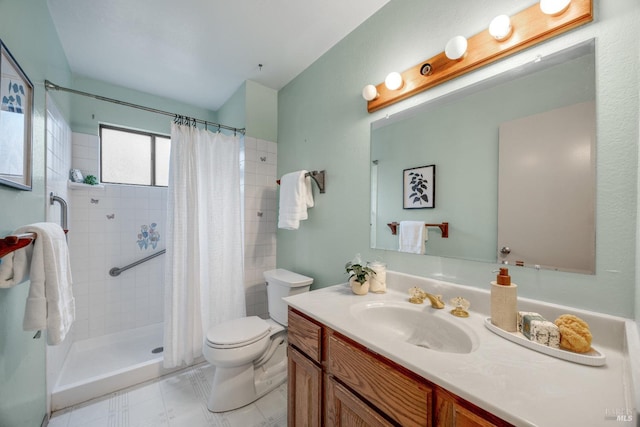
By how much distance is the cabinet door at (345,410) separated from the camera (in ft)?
2.49

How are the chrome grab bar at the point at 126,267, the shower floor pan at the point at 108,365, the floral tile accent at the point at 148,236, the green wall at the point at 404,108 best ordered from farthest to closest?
the floral tile accent at the point at 148,236 < the chrome grab bar at the point at 126,267 < the shower floor pan at the point at 108,365 < the green wall at the point at 404,108

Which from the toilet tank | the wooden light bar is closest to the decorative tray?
the wooden light bar

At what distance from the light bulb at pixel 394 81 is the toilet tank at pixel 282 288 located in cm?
132

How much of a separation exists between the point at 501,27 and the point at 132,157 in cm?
299

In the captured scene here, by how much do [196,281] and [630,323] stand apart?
2098mm

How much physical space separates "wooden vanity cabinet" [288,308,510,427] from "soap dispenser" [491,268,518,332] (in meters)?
0.35

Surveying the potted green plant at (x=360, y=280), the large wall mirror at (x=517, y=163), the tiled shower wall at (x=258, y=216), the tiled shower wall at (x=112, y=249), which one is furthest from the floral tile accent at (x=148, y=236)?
the large wall mirror at (x=517, y=163)

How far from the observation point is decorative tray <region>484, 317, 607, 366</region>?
1.99 ft

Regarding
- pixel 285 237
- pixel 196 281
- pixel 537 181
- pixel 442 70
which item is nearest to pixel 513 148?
pixel 537 181

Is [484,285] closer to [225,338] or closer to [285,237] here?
[225,338]

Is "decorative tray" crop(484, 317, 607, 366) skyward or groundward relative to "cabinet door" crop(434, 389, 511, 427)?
skyward

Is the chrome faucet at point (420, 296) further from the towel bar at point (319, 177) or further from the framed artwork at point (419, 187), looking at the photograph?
the towel bar at point (319, 177)

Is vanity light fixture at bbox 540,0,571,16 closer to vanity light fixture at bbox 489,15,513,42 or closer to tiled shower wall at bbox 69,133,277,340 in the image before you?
vanity light fixture at bbox 489,15,513,42

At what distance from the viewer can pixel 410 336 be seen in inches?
40.2
